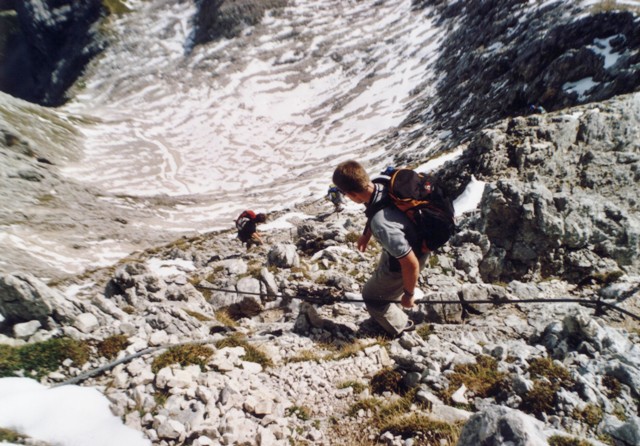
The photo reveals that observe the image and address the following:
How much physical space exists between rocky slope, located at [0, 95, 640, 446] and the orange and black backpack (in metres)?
2.02

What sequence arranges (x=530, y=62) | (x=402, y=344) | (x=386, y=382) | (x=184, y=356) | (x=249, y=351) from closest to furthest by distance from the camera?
(x=386, y=382), (x=184, y=356), (x=249, y=351), (x=402, y=344), (x=530, y=62)

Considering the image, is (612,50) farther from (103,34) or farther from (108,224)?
(103,34)

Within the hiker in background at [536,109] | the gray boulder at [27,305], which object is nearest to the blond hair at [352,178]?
the gray boulder at [27,305]

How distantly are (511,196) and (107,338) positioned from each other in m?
13.3

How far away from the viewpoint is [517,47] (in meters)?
53.3

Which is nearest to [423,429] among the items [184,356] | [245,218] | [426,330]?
[426,330]

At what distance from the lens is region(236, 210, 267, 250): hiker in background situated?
819 inches

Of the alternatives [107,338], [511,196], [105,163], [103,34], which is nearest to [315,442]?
[107,338]

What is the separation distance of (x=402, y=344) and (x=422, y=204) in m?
3.44

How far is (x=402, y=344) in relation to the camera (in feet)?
25.6

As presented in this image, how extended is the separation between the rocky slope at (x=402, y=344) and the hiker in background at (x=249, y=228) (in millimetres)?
6659

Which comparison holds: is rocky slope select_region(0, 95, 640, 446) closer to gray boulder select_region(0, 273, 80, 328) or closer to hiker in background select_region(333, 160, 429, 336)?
gray boulder select_region(0, 273, 80, 328)

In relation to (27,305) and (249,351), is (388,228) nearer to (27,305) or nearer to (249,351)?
(249,351)

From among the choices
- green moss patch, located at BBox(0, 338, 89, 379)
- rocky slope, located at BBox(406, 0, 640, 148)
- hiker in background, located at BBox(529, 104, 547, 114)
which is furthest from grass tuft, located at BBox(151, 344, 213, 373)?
hiker in background, located at BBox(529, 104, 547, 114)
